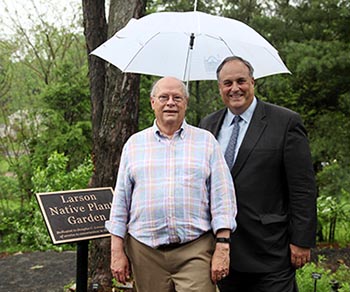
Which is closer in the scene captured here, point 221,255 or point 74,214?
point 221,255

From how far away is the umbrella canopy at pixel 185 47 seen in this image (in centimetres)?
304

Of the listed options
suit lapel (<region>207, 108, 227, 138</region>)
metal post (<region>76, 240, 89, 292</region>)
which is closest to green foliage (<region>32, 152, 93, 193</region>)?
metal post (<region>76, 240, 89, 292</region>)

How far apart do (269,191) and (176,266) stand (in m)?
0.64

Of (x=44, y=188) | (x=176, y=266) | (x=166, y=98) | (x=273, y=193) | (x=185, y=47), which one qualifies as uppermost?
(x=185, y=47)

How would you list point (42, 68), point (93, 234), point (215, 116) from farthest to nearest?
point (42, 68), point (93, 234), point (215, 116)

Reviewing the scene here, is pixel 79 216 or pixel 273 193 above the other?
pixel 273 193

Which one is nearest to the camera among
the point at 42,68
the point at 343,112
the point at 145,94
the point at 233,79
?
the point at 233,79

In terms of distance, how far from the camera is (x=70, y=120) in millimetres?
10070

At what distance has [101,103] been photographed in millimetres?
5582

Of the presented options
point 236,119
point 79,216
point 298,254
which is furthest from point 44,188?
point 298,254

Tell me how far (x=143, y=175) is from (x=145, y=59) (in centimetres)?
117

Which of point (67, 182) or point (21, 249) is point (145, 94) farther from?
point (21, 249)

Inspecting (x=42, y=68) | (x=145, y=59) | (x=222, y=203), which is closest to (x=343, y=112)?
(x=145, y=59)

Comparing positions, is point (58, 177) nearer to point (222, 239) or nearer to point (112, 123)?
point (112, 123)
